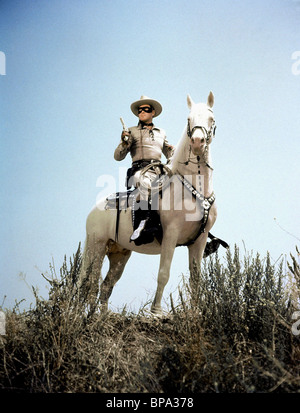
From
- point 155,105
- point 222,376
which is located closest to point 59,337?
point 222,376

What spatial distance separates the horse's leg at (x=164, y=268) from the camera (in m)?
4.73

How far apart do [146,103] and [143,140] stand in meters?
0.68

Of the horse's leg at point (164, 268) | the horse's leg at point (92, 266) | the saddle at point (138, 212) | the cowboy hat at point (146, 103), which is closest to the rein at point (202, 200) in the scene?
the horse's leg at point (164, 268)

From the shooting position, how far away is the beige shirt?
583cm

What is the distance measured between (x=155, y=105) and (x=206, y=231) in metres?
2.42

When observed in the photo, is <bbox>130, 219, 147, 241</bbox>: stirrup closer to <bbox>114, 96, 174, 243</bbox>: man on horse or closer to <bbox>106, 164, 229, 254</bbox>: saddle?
<bbox>106, 164, 229, 254</bbox>: saddle

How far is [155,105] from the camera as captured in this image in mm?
6008

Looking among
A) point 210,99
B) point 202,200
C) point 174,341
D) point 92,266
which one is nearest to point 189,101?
point 210,99

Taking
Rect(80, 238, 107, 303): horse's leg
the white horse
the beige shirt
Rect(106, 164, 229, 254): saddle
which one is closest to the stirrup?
Rect(106, 164, 229, 254): saddle

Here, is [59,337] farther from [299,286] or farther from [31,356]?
[299,286]

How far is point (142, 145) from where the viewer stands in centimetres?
583

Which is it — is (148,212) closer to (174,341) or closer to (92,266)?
(92,266)

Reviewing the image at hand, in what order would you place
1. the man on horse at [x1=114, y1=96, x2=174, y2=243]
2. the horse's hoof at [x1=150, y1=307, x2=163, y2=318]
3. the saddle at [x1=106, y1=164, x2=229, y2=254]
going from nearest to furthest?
the horse's hoof at [x1=150, y1=307, x2=163, y2=318]
the saddle at [x1=106, y1=164, x2=229, y2=254]
the man on horse at [x1=114, y1=96, x2=174, y2=243]

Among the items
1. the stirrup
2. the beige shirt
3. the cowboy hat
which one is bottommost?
the stirrup
